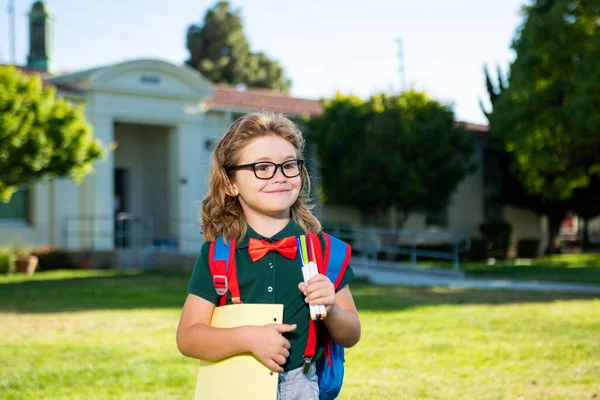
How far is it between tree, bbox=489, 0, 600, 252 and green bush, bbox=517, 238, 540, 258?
675 centimetres

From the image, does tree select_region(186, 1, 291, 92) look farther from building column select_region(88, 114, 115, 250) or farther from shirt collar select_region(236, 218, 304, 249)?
shirt collar select_region(236, 218, 304, 249)

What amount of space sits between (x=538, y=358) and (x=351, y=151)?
16739 mm

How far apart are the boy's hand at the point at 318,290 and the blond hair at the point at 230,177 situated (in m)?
0.40

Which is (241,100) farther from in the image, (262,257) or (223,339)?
(223,339)

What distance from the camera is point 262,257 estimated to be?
9.76 ft

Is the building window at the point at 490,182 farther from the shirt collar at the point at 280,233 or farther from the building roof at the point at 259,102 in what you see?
the shirt collar at the point at 280,233

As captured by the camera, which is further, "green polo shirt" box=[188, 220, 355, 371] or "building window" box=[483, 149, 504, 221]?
"building window" box=[483, 149, 504, 221]

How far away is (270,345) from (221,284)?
307mm

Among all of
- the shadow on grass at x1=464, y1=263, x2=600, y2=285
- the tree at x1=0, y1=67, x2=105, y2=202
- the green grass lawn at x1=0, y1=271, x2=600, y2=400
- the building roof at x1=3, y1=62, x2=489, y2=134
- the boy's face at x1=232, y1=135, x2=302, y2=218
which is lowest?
the shadow on grass at x1=464, y1=263, x2=600, y2=285

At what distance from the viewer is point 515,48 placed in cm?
2177

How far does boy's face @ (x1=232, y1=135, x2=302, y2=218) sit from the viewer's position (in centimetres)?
302

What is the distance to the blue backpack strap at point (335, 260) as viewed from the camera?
304cm

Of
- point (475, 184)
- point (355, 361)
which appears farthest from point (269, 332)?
point (475, 184)

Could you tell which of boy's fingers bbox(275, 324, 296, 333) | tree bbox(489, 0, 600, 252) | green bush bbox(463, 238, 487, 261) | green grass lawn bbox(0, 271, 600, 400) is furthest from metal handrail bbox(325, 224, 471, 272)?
boy's fingers bbox(275, 324, 296, 333)
